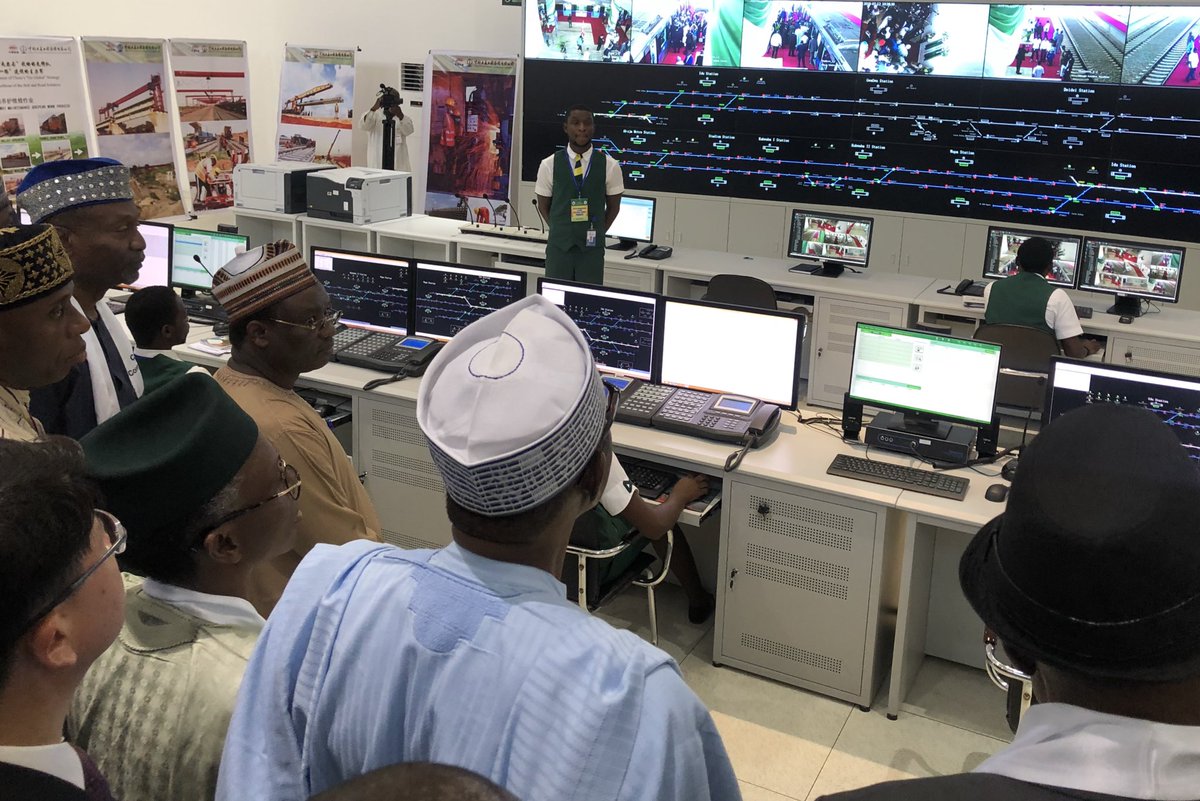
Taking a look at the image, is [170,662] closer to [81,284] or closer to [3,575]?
[3,575]

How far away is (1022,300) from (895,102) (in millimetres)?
2587

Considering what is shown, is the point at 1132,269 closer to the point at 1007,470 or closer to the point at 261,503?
the point at 1007,470

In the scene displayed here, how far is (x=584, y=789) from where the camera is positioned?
106 centimetres

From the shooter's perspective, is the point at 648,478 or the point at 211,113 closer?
the point at 648,478


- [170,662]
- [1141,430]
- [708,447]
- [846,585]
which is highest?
[1141,430]

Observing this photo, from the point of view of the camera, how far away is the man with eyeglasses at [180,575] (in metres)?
1.36

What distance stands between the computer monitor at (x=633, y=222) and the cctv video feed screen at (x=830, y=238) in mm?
906

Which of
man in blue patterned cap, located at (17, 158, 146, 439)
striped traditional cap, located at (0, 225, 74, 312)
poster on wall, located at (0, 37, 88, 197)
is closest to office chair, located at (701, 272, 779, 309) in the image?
man in blue patterned cap, located at (17, 158, 146, 439)

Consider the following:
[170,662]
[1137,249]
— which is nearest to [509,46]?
[1137,249]

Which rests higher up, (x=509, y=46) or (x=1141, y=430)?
(x=509, y=46)

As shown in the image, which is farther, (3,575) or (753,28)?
(753,28)

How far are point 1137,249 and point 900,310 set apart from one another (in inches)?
49.4

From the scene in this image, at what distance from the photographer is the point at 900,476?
337 cm

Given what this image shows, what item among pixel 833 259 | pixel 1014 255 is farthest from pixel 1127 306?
pixel 833 259
